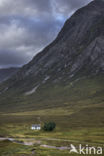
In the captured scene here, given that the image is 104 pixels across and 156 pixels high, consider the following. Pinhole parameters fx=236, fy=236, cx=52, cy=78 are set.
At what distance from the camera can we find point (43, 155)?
239 feet

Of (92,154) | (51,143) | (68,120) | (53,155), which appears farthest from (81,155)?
(68,120)

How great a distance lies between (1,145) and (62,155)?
39.0 metres

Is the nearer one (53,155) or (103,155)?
(103,155)

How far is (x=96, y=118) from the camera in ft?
617

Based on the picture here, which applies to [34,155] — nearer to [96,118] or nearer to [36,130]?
[36,130]

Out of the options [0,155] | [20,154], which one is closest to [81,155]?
[20,154]

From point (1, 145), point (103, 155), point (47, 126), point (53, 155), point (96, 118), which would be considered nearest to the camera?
point (103, 155)

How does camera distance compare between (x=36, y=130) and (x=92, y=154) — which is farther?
(x=36, y=130)

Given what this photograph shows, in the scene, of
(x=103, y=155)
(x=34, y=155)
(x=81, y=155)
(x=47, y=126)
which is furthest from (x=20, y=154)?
(x=47, y=126)

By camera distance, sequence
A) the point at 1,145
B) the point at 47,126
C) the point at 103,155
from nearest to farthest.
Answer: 1. the point at 103,155
2. the point at 1,145
3. the point at 47,126

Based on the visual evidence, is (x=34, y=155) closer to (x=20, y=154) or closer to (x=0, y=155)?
(x=20, y=154)

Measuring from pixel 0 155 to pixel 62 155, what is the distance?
2059 cm

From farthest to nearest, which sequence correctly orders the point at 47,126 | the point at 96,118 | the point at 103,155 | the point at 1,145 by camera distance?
the point at 96,118 → the point at 47,126 → the point at 1,145 → the point at 103,155

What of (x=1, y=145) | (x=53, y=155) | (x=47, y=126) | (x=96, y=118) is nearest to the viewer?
(x=53, y=155)
